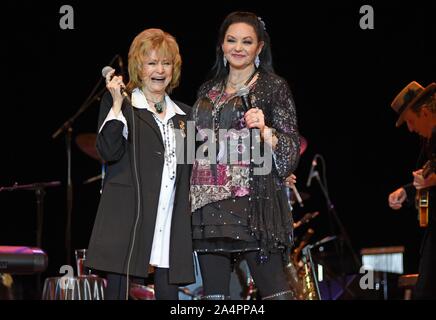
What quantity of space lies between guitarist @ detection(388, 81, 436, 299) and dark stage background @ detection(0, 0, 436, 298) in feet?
7.21

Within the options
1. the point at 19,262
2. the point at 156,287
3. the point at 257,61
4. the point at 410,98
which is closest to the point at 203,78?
the point at 410,98

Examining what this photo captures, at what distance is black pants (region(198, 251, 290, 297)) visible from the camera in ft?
10.6

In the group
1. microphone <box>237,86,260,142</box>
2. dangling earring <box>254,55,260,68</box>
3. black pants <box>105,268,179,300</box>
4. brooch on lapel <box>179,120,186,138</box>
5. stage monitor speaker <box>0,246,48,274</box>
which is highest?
dangling earring <box>254,55,260,68</box>

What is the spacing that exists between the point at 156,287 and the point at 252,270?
0.42 m

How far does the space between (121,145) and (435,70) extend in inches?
157

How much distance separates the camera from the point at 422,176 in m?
4.08

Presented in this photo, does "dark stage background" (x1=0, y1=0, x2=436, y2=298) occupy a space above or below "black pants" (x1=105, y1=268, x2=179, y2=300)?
above

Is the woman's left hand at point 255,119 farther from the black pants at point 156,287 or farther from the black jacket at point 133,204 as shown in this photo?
the black pants at point 156,287

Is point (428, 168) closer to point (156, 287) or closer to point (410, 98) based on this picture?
point (410, 98)

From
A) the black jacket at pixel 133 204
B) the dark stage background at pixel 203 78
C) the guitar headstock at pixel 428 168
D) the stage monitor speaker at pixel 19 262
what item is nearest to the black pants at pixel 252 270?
the black jacket at pixel 133 204

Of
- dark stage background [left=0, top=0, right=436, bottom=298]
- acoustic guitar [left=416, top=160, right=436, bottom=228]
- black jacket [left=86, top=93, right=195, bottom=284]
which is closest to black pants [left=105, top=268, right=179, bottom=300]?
black jacket [left=86, top=93, right=195, bottom=284]

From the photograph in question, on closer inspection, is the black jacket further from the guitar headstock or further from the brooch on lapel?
the guitar headstock
